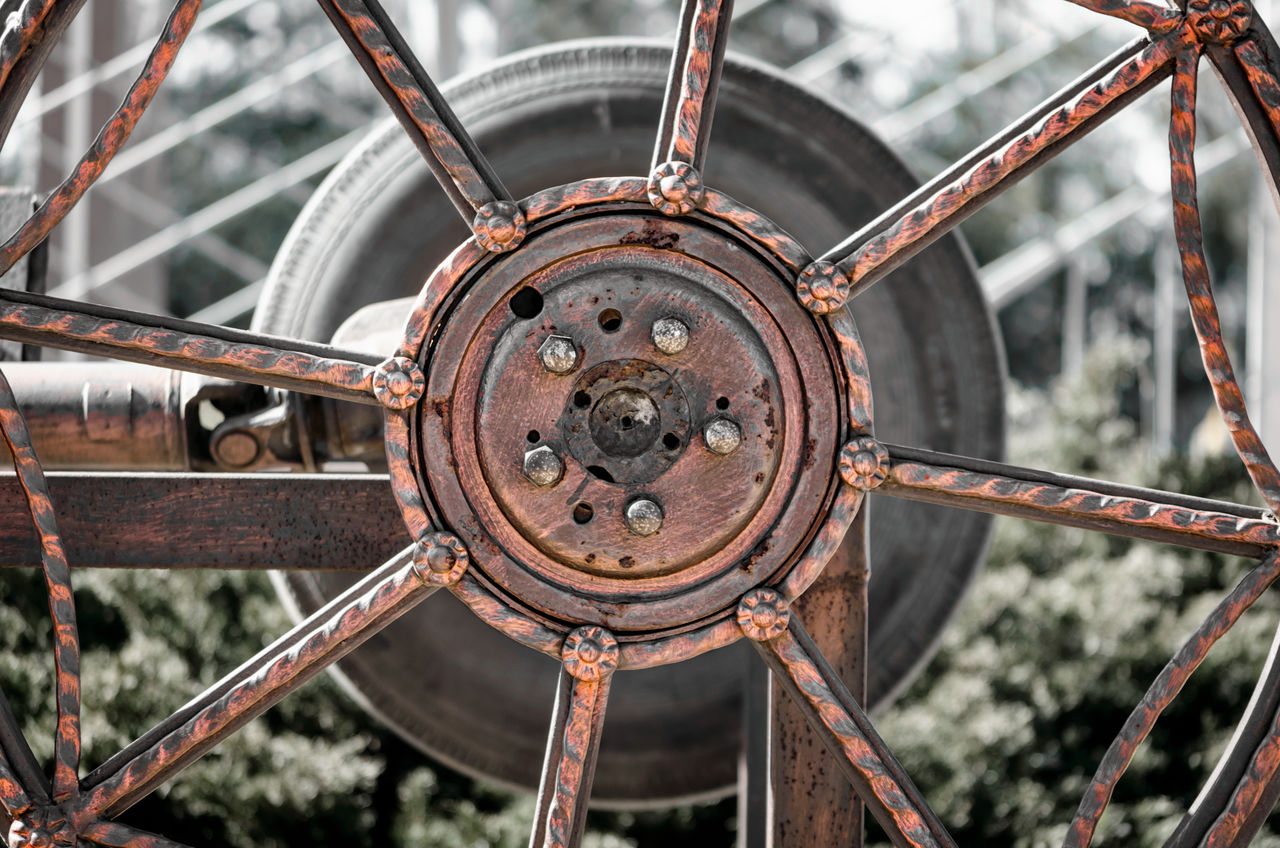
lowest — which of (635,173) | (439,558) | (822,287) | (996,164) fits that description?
(439,558)

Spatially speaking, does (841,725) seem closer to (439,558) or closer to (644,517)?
(644,517)

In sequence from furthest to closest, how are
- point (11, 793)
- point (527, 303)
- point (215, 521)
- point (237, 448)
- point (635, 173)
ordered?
1. point (635, 173)
2. point (237, 448)
3. point (215, 521)
4. point (527, 303)
5. point (11, 793)

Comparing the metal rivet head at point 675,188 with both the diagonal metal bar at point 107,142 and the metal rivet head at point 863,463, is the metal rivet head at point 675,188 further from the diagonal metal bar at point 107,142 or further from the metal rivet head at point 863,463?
the diagonal metal bar at point 107,142

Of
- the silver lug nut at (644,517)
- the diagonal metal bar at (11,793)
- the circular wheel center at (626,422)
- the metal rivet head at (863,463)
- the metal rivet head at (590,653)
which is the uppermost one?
the circular wheel center at (626,422)

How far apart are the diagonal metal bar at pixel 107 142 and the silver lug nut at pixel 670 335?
2.13 ft

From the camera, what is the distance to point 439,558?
145 cm

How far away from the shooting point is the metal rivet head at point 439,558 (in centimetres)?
145

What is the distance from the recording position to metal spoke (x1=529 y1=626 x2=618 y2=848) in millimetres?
1452

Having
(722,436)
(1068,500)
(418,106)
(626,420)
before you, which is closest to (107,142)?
(418,106)

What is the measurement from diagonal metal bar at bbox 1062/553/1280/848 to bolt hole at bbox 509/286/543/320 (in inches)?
33.2

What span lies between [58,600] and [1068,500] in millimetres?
1187

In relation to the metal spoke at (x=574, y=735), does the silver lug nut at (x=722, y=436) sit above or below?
above

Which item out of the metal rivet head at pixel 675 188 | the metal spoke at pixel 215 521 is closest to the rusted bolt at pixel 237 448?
the metal spoke at pixel 215 521

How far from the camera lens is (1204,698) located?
3705 mm
